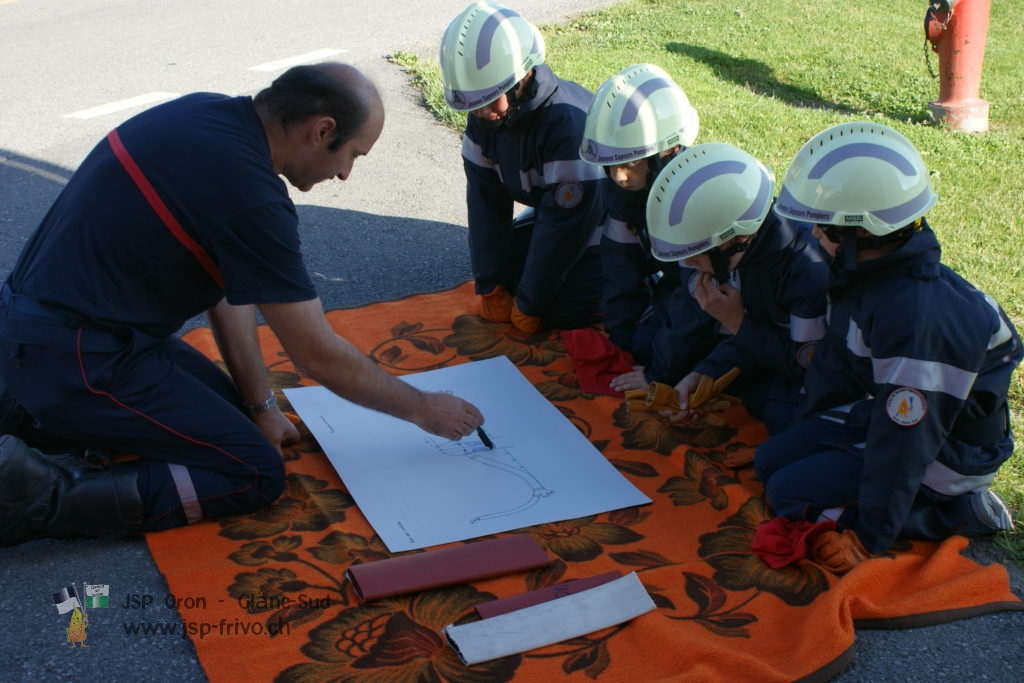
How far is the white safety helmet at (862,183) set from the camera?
258cm

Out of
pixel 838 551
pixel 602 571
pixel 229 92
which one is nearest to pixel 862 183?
pixel 838 551

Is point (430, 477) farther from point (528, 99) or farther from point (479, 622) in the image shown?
point (528, 99)

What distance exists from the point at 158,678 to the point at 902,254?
2055mm

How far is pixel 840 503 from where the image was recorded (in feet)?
9.25

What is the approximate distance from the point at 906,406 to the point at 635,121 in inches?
54.7

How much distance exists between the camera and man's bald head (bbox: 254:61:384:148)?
101 inches

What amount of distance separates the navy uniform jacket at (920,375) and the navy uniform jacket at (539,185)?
1337 mm

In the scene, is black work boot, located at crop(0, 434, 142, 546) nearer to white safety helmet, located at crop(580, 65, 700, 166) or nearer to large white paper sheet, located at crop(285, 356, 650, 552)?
large white paper sheet, located at crop(285, 356, 650, 552)

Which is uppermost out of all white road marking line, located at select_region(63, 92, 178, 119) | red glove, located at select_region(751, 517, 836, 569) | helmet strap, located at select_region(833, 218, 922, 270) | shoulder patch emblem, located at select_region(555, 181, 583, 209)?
helmet strap, located at select_region(833, 218, 922, 270)

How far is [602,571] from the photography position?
273 cm

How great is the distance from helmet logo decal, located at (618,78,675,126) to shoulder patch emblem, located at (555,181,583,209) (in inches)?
18.6

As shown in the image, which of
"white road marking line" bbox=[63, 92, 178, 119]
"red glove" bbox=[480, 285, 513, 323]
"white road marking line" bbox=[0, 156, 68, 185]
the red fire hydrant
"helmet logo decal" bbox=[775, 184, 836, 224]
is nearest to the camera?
"helmet logo decal" bbox=[775, 184, 836, 224]

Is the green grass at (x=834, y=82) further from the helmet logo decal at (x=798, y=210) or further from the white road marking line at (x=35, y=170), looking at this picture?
the white road marking line at (x=35, y=170)

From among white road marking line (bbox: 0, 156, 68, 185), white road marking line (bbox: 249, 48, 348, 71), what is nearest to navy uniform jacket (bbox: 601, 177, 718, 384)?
white road marking line (bbox: 0, 156, 68, 185)
